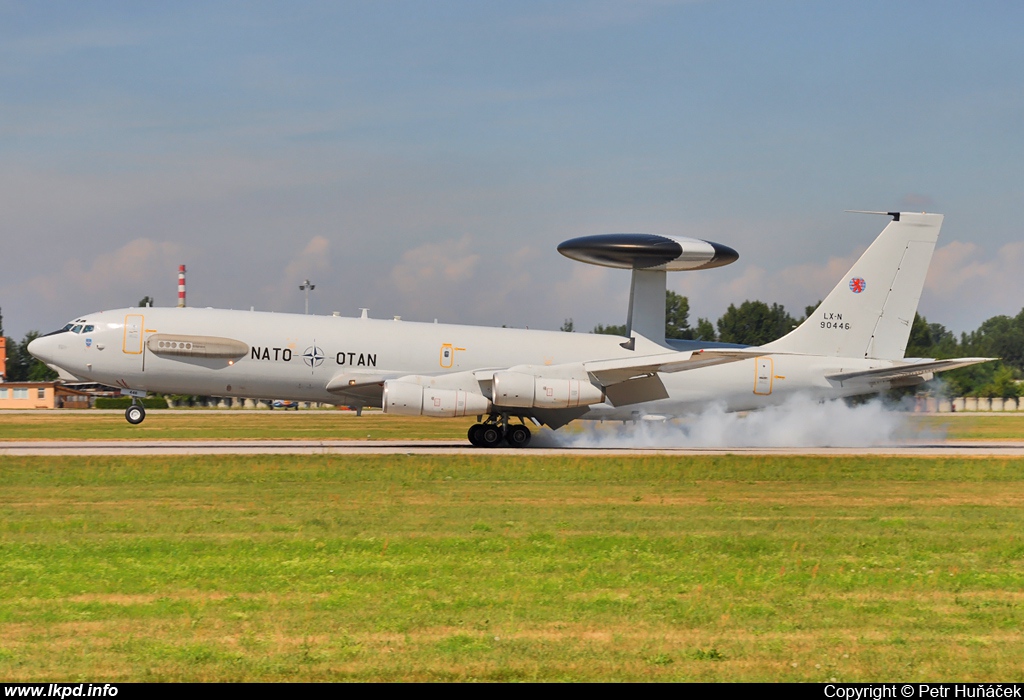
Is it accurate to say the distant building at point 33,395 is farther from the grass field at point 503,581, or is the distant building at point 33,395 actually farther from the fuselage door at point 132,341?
the grass field at point 503,581

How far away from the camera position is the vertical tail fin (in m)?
35.8

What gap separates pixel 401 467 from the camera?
81.5 feet

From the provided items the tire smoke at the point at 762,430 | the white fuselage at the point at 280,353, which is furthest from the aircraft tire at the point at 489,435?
the tire smoke at the point at 762,430

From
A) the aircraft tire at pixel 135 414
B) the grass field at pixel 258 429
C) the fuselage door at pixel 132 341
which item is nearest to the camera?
the fuselage door at pixel 132 341

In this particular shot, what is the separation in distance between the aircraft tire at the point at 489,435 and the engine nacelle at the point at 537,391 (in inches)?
65.6

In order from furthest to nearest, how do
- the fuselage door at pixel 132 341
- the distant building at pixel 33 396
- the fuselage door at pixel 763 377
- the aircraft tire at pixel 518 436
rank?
the distant building at pixel 33 396, the fuselage door at pixel 763 377, the aircraft tire at pixel 518 436, the fuselage door at pixel 132 341

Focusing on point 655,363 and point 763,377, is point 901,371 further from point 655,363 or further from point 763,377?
point 655,363

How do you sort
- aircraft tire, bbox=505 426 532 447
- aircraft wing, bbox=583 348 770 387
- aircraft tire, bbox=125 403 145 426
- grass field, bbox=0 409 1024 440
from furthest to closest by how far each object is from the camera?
1. grass field, bbox=0 409 1024 440
2. aircraft tire, bbox=505 426 532 447
3. aircraft tire, bbox=125 403 145 426
4. aircraft wing, bbox=583 348 770 387

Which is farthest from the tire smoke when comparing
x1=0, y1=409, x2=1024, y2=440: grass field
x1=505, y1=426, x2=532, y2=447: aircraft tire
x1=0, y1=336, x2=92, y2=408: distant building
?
x1=0, y1=336, x2=92, y2=408: distant building

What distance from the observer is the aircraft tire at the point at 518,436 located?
33.2m

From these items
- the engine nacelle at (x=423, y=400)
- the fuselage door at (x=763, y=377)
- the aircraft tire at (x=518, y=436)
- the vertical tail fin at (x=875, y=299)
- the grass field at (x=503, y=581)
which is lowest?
the grass field at (x=503, y=581)

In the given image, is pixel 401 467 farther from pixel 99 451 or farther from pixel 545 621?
pixel 545 621

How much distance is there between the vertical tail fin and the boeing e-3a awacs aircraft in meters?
0.05

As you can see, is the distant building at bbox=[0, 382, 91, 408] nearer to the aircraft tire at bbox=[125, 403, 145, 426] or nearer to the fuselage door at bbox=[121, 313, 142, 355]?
the aircraft tire at bbox=[125, 403, 145, 426]
